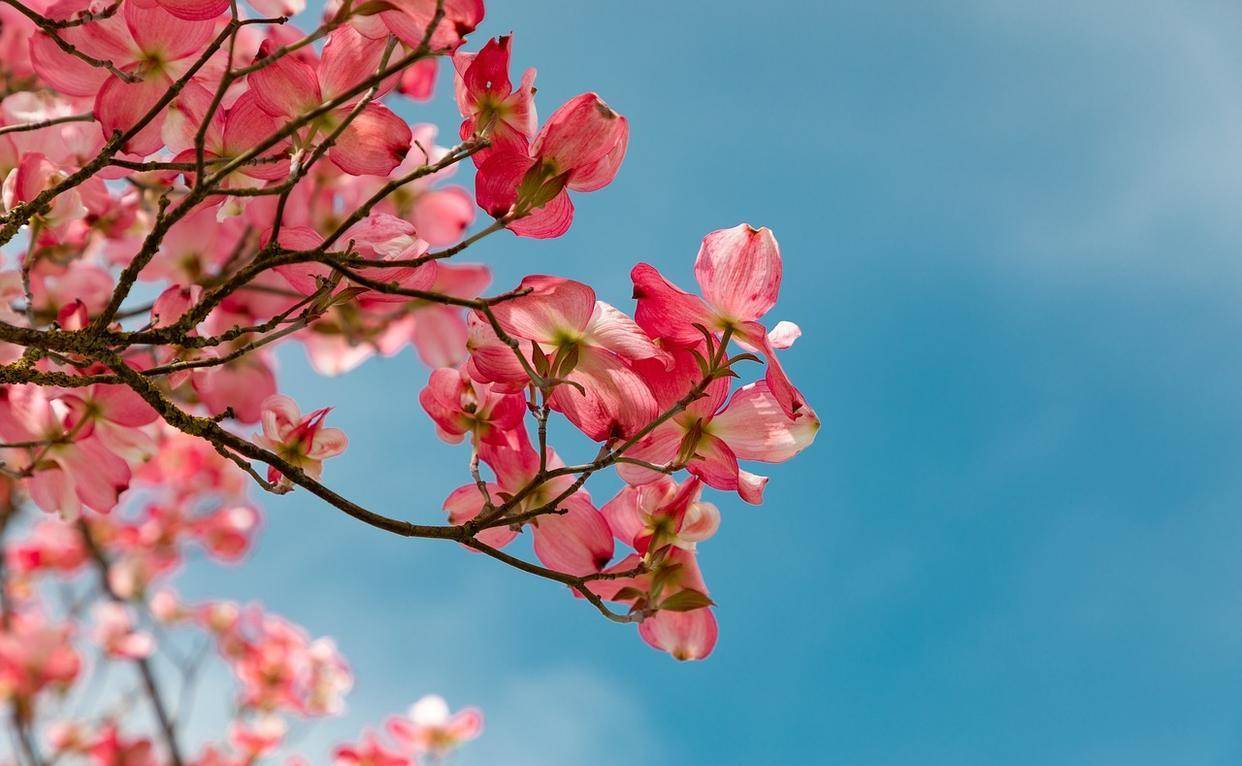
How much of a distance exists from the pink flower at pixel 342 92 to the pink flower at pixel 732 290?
0.87 ft

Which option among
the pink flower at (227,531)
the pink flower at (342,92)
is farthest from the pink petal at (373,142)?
the pink flower at (227,531)

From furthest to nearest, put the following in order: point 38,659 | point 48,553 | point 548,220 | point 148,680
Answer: point 48,553 < point 38,659 < point 148,680 < point 548,220

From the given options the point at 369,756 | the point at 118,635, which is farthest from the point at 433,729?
the point at 118,635

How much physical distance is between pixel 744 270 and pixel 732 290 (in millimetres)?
19

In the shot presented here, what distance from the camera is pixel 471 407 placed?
912mm

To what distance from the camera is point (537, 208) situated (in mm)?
812

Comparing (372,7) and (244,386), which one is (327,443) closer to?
(372,7)

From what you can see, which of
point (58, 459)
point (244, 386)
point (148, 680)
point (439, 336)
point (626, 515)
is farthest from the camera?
point (148, 680)

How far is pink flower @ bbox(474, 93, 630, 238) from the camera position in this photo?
31.0 inches

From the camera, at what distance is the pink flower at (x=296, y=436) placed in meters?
0.92

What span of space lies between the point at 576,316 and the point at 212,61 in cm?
51

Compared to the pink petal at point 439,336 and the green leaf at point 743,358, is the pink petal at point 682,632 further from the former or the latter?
the pink petal at point 439,336

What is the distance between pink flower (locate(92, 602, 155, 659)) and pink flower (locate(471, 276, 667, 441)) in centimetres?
294

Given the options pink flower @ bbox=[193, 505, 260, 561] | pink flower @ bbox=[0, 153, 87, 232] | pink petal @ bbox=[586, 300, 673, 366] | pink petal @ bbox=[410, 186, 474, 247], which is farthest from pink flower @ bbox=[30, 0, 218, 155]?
pink flower @ bbox=[193, 505, 260, 561]
